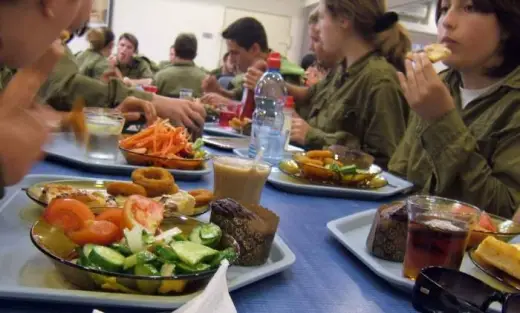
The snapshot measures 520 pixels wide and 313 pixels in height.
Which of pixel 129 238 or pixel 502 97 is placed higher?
pixel 502 97

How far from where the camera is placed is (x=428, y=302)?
0.68 meters

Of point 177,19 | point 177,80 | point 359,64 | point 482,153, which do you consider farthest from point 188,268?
point 177,19

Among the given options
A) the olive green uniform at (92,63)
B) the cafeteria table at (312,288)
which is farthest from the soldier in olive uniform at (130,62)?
the cafeteria table at (312,288)

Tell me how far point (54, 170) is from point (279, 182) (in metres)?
0.51

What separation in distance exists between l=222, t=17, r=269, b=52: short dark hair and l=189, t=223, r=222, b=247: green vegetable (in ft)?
11.8

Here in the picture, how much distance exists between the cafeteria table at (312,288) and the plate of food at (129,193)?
169 mm

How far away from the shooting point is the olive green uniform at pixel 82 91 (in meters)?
1.96

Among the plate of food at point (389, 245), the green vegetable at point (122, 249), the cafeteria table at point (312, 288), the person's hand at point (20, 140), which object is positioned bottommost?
the cafeteria table at point (312, 288)

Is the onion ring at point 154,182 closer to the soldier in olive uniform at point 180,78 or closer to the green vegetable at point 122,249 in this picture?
the green vegetable at point 122,249

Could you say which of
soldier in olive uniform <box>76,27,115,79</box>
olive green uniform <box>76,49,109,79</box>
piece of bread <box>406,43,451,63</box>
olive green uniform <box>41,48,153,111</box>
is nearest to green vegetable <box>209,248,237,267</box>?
piece of bread <box>406,43,451,63</box>

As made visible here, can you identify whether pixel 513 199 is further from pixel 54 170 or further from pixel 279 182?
pixel 54 170

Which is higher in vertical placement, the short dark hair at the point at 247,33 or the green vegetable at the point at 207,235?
the short dark hair at the point at 247,33

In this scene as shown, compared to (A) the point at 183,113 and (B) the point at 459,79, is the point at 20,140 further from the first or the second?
(B) the point at 459,79

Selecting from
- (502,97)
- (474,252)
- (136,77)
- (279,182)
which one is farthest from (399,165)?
(136,77)
